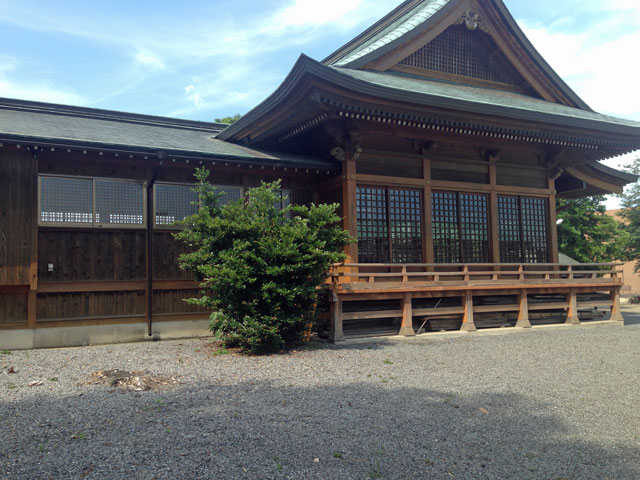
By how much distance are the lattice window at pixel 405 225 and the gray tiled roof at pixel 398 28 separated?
3716 millimetres

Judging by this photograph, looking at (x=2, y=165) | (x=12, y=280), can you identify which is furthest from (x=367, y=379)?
(x=2, y=165)

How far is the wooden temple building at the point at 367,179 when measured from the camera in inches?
423

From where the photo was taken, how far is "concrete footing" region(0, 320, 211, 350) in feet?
34.1

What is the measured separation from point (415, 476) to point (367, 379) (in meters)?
3.35

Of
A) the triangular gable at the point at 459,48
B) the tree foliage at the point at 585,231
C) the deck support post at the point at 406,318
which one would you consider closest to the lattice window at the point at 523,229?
the triangular gable at the point at 459,48

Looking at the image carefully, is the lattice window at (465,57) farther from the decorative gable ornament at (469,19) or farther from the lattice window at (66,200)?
the lattice window at (66,200)

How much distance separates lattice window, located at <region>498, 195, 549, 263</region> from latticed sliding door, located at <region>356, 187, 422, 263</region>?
9.64ft

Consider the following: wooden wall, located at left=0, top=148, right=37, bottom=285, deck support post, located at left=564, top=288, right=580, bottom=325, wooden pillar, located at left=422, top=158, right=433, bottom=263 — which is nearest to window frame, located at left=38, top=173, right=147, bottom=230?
wooden wall, located at left=0, top=148, right=37, bottom=285

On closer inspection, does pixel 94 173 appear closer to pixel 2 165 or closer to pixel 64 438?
pixel 2 165

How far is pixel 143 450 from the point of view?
462 cm

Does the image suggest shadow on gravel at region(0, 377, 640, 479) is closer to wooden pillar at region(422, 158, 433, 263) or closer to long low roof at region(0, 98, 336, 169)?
long low roof at region(0, 98, 336, 169)

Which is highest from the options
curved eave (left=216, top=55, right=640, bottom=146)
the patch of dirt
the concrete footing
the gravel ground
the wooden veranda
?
curved eave (left=216, top=55, right=640, bottom=146)

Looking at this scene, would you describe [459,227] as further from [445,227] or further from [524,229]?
[524,229]

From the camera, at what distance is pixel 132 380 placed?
23.4 feet
